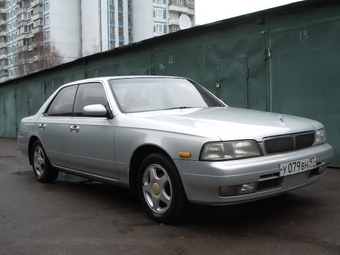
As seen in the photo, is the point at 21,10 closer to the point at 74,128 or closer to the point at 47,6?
the point at 47,6

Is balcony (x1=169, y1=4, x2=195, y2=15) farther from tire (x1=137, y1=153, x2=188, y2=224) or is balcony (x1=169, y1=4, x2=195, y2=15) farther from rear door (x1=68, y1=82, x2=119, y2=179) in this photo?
tire (x1=137, y1=153, x2=188, y2=224)

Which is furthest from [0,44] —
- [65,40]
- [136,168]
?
[136,168]

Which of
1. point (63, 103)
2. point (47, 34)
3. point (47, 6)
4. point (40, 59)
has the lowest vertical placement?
point (63, 103)

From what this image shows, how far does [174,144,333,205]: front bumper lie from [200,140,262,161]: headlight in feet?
0.15

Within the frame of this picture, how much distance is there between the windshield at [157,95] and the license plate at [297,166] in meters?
1.57

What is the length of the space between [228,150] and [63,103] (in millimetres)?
3207

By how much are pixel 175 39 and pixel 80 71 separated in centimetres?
556

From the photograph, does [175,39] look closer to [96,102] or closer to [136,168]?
[96,102]

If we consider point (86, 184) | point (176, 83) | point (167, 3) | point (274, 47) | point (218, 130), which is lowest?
point (86, 184)

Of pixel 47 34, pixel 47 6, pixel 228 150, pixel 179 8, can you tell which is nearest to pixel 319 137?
pixel 228 150

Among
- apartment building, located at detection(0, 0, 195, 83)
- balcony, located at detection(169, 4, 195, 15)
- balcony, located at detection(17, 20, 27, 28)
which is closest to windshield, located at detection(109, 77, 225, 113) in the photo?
apartment building, located at detection(0, 0, 195, 83)

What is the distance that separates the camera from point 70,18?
238 feet

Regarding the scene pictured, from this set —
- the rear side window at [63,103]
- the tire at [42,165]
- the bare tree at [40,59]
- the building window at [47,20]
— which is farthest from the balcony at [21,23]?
the rear side window at [63,103]

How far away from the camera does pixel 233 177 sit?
3.44m
